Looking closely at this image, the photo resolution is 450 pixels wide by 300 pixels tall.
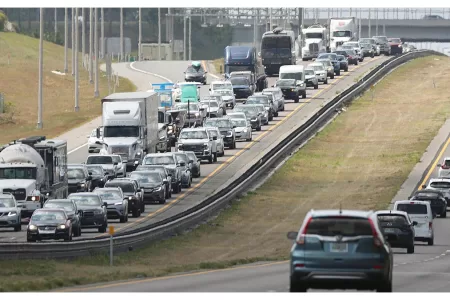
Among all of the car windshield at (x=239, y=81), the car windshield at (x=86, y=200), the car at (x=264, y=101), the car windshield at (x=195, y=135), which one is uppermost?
the car windshield at (x=239, y=81)

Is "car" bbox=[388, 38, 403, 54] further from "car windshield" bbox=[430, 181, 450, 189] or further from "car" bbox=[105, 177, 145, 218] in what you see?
"car" bbox=[105, 177, 145, 218]

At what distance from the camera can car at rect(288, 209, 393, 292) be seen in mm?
22125

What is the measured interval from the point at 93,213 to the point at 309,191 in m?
19.3

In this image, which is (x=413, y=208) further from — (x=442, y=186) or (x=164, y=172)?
(x=442, y=186)

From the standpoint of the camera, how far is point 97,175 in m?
61.2

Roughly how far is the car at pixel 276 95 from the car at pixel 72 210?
4595 centimetres

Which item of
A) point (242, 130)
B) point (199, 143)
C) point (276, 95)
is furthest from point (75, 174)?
point (276, 95)

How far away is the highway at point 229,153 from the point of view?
53188mm

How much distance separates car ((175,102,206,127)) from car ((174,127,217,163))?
461 inches

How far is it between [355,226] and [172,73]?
117 metres

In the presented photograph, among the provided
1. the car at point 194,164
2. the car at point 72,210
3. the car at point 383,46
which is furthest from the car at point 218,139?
the car at point 383,46

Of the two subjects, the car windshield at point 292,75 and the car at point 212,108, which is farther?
the car windshield at point 292,75

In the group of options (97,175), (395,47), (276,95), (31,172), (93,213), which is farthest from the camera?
(395,47)

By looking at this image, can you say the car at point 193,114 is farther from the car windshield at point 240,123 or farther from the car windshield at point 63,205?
the car windshield at point 63,205
